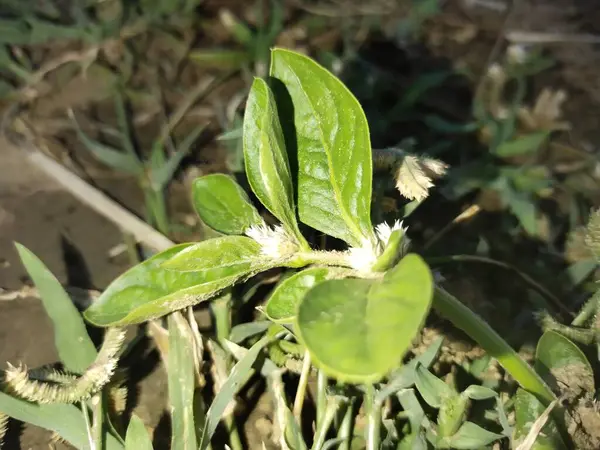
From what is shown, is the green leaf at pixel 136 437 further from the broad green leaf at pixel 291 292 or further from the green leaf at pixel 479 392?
the green leaf at pixel 479 392

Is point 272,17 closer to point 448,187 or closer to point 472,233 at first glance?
point 448,187

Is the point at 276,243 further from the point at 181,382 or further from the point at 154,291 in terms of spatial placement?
the point at 181,382

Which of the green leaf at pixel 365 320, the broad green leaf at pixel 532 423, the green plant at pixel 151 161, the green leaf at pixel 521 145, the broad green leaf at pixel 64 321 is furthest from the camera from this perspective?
the green leaf at pixel 521 145

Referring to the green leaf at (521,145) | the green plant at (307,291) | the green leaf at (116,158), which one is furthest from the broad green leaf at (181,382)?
the green leaf at (521,145)

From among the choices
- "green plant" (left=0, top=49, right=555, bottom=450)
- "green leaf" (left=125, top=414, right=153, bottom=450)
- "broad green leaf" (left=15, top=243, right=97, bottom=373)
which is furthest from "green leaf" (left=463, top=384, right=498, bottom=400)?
"broad green leaf" (left=15, top=243, right=97, bottom=373)

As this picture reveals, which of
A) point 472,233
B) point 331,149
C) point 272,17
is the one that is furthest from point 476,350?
point 272,17

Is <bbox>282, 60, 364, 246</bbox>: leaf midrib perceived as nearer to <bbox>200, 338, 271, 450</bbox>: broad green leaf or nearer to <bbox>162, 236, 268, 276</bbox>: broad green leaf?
<bbox>162, 236, 268, 276</bbox>: broad green leaf
